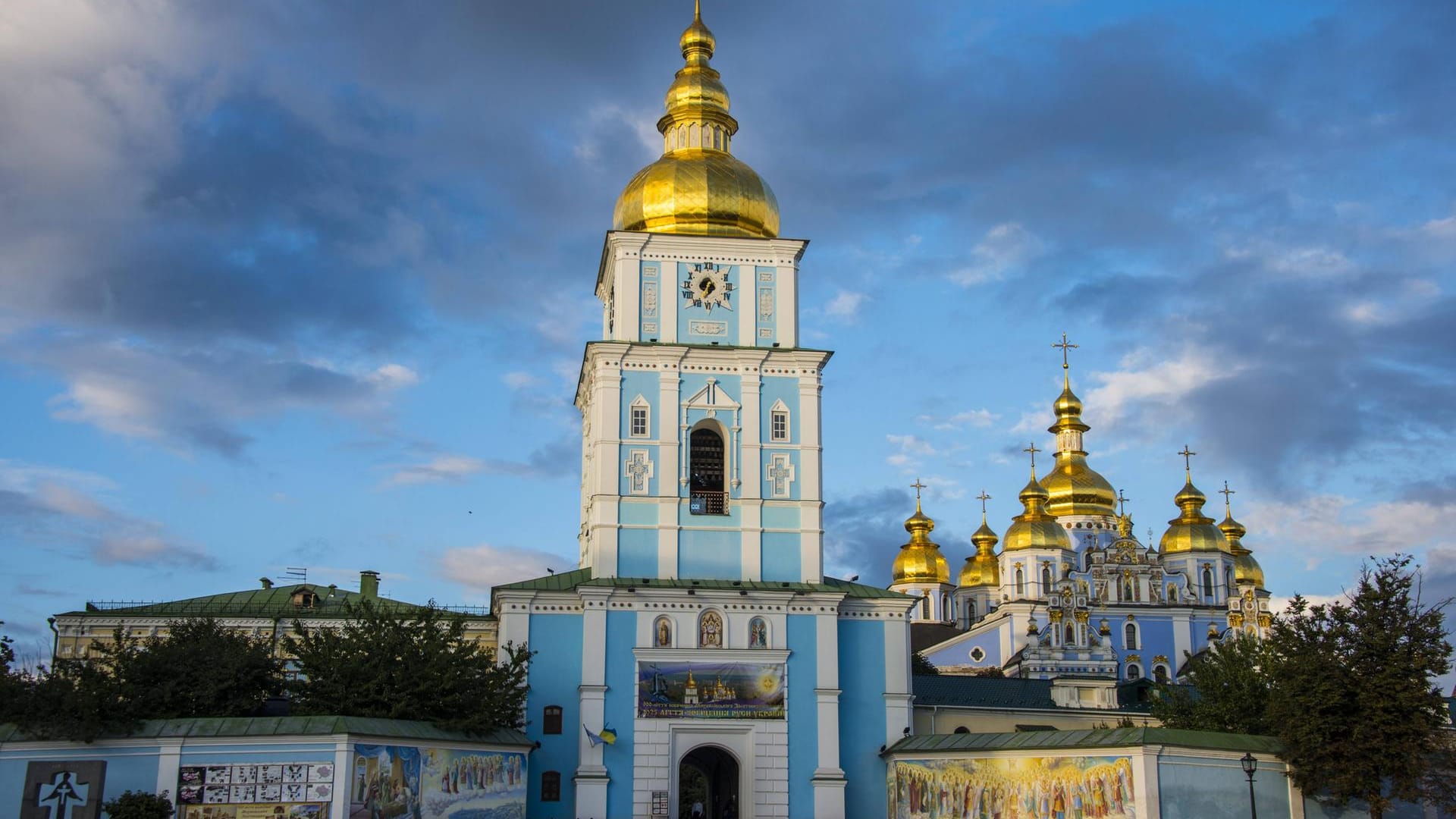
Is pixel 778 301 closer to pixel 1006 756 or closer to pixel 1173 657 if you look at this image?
pixel 1006 756

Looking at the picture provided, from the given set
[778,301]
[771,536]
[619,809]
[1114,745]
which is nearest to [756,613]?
[771,536]

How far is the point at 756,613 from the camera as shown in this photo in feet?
114

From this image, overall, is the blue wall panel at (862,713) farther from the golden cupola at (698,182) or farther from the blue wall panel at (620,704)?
the golden cupola at (698,182)

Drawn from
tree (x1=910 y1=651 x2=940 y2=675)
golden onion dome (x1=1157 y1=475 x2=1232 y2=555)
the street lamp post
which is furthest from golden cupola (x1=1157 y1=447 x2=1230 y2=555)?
the street lamp post

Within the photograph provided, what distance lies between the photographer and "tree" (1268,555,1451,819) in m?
27.3

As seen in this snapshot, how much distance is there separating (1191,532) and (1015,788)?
50498mm

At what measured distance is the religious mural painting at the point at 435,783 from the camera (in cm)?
2691

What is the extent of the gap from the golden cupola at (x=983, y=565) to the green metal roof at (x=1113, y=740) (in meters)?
52.4

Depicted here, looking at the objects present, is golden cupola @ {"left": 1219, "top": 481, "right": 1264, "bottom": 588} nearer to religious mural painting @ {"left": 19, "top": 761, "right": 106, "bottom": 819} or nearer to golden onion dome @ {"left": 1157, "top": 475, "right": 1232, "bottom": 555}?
golden onion dome @ {"left": 1157, "top": 475, "right": 1232, "bottom": 555}

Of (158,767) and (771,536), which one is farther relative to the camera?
(771,536)

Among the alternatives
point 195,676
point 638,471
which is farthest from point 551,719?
point 195,676

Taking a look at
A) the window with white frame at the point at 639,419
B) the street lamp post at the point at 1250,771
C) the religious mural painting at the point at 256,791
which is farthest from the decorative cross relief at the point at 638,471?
the street lamp post at the point at 1250,771

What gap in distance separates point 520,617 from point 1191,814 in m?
14.8

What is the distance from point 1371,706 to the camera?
27.6 m
